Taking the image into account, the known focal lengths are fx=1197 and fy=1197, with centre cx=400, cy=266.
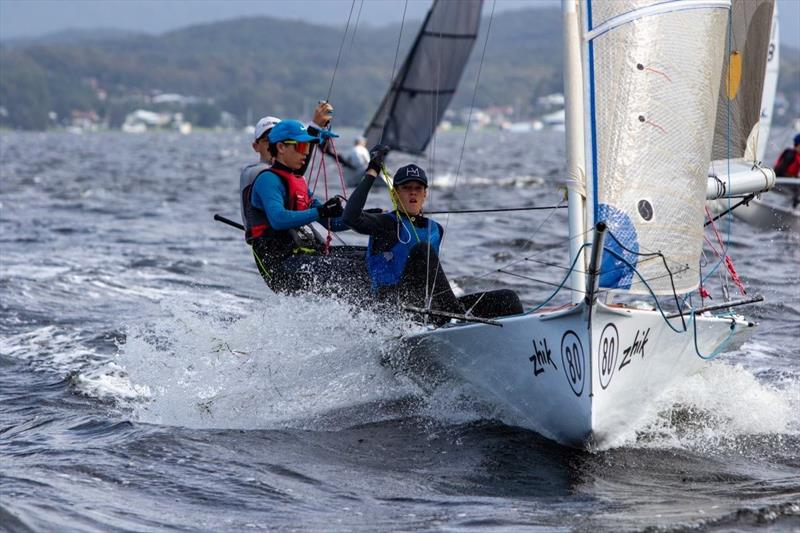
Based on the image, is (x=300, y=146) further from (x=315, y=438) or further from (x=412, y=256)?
(x=315, y=438)

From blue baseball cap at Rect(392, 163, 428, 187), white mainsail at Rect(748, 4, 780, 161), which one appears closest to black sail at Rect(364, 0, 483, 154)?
white mainsail at Rect(748, 4, 780, 161)

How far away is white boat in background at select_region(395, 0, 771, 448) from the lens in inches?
193

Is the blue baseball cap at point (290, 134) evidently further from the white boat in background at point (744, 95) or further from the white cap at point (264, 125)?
the white boat in background at point (744, 95)

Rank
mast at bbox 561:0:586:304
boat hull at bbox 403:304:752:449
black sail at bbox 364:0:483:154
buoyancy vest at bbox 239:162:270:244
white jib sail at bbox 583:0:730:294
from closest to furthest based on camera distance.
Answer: boat hull at bbox 403:304:752:449 < white jib sail at bbox 583:0:730:294 < mast at bbox 561:0:586:304 < buoyancy vest at bbox 239:162:270:244 < black sail at bbox 364:0:483:154

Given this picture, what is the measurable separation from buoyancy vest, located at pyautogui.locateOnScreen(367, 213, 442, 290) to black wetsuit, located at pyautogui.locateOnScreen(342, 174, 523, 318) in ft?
0.07

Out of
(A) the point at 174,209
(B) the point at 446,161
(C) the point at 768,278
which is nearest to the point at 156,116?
(B) the point at 446,161

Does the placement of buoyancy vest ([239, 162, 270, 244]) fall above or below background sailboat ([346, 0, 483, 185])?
below

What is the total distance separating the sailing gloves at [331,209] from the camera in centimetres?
590

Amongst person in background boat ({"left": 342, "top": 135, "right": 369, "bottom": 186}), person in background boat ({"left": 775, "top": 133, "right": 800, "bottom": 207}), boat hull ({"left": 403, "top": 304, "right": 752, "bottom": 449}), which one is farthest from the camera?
person in background boat ({"left": 342, "top": 135, "right": 369, "bottom": 186})

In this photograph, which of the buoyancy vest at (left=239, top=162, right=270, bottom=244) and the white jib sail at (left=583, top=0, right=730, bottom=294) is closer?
the white jib sail at (left=583, top=0, right=730, bottom=294)

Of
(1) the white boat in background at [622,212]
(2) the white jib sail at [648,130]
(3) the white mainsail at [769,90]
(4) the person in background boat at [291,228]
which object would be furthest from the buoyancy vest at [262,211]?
(3) the white mainsail at [769,90]

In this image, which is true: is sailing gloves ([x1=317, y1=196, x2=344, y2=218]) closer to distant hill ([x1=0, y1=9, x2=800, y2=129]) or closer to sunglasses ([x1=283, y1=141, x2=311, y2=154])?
sunglasses ([x1=283, y1=141, x2=311, y2=154])

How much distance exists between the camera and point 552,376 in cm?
501

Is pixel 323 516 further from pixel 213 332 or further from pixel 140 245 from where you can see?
pixel 140 245
